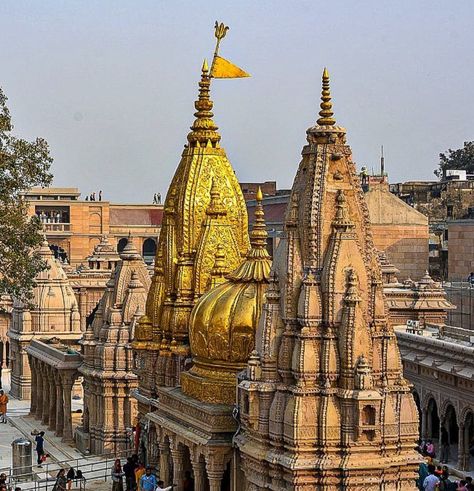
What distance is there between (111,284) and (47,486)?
8.76m

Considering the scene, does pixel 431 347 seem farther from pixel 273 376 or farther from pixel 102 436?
pixel 273 376

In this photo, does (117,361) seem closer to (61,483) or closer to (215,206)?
(61,483)

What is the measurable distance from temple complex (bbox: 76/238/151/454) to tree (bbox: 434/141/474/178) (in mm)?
56938

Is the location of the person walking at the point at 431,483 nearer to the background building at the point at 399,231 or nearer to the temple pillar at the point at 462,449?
the temple pillar at the point at 462,449

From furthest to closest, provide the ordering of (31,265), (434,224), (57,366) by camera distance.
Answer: (434,224), (57,366), (31,265)

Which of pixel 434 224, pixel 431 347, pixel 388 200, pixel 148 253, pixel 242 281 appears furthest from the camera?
pixel 148 253

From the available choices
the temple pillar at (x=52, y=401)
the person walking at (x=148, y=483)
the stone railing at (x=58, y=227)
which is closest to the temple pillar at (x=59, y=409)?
the temple pillar at (x=52, y=401)

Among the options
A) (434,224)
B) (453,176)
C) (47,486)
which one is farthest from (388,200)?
(47,486)

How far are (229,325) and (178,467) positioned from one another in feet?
10.7

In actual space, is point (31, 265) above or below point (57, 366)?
above

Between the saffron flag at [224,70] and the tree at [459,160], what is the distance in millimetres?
63873

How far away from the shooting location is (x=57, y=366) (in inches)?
1795

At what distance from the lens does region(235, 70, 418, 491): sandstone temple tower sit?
21.4 meters

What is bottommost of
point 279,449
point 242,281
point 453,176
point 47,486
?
point 47,486
